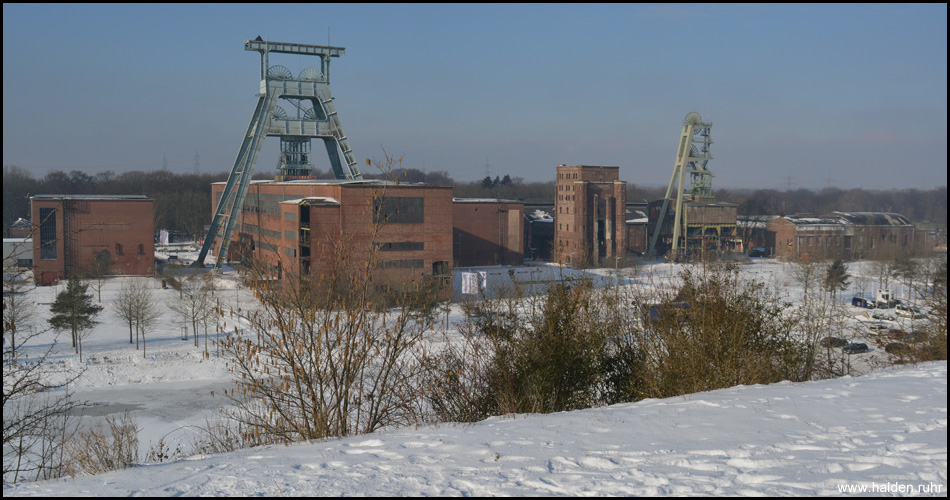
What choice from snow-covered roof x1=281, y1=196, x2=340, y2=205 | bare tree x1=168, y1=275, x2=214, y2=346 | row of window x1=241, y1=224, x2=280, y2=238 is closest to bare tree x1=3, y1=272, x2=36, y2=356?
bare tree x1=168, y1=275, x2=214, y2=346

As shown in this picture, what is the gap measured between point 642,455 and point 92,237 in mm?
41166

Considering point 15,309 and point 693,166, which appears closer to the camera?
point 15,309

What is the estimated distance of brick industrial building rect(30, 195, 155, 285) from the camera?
38.5 metres

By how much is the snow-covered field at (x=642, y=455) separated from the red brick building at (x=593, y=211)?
129 feet

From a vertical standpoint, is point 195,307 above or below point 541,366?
below

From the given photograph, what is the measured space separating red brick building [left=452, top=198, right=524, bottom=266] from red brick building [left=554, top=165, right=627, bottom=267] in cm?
315

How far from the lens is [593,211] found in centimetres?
4894

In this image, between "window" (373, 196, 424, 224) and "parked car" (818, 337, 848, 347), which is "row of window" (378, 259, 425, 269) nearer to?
"window" (373, 196, 424, 224)

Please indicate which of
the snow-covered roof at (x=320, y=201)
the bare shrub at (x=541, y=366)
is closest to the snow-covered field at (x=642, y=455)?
the bare shrub at (x=541, y=366)

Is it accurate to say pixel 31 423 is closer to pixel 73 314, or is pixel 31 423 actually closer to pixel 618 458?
pixel 618 458

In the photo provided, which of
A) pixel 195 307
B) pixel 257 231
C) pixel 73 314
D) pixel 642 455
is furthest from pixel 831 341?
pixel 257 231

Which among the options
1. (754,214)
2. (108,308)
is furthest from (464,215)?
(754,214)

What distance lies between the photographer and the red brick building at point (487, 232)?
→ 4744 cm

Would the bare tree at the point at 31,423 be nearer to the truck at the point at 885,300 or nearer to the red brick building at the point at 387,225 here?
the red brick building at the point at 387,225
